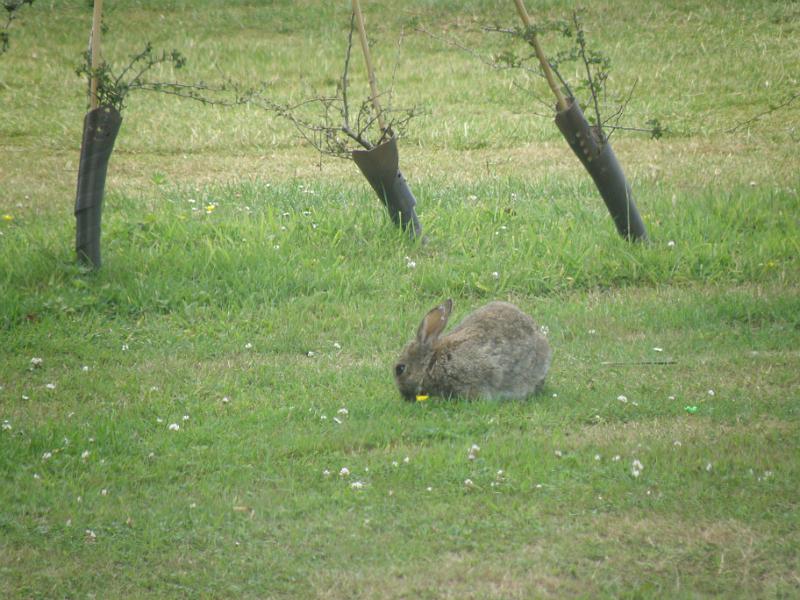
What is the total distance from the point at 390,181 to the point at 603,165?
1744 mm

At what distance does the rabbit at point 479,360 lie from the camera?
6035mm

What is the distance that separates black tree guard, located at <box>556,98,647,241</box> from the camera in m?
8.30

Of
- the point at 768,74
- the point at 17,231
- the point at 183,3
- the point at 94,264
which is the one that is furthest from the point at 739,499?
the point at 183,3

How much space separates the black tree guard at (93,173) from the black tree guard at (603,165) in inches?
138

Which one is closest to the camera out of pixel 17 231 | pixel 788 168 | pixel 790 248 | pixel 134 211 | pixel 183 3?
pixel 790 248

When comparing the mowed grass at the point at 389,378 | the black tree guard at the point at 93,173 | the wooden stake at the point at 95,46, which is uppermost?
the wooden stake at the point at 95,46

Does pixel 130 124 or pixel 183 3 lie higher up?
pixel 183 3

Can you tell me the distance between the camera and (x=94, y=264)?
8.23m

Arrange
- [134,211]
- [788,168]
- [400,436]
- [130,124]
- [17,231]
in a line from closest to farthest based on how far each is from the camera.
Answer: [400,436]
[17,231]
[134,211]
[788,168]
[130,124]

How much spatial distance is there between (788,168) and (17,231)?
7770mm

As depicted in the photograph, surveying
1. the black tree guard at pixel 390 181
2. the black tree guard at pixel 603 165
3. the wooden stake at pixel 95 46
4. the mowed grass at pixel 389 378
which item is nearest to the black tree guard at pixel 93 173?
the wooden stake at pixel 95 46

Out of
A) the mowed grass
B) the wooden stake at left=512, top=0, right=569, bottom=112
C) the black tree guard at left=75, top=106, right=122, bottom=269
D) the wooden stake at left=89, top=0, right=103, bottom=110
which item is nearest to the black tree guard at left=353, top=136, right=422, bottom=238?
the mowed grass

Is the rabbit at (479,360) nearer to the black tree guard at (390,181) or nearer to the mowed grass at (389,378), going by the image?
the mowed grass at (389,378)

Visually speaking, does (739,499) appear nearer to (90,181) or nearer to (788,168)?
(90,181)
